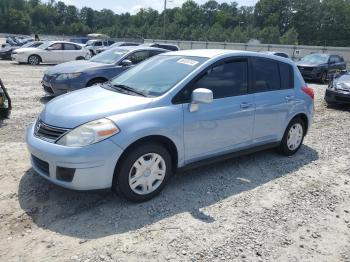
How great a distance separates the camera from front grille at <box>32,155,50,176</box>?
3.85m

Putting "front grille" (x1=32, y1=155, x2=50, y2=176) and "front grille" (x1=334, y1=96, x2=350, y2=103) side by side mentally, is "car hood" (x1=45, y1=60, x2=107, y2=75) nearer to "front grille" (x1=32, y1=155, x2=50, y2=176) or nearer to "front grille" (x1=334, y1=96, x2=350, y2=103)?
"front grille" (x1=32, y1=155, x2=50, y2=176)

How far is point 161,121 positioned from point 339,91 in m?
8.40

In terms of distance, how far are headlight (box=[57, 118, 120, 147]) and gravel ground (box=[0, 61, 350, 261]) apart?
57cm

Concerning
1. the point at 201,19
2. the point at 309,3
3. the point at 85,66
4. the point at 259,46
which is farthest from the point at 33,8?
the point at 85,66

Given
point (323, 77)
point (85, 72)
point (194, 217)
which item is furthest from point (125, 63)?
point (323, 77)

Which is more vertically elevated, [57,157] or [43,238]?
[57,157]

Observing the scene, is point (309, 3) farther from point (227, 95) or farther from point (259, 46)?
point (227, 95)

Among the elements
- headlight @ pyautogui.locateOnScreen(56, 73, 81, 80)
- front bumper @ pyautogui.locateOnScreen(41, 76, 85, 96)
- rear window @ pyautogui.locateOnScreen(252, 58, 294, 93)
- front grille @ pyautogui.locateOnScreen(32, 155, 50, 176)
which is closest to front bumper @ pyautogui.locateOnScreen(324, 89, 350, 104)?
rear window @ pyautogui.locateOnScreen(252, 58, 294, 93)

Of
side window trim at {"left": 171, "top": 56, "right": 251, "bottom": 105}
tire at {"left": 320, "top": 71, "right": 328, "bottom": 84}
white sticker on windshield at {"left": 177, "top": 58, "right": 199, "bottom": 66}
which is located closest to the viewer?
side window trim at {"left": 171, "top": 56, "right": 251, "bottom": 105}

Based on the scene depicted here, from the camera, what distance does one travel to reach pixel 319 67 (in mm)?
18016

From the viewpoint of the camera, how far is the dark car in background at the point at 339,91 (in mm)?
10578

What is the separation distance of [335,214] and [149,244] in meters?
2.27

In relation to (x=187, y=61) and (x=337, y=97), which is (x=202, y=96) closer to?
(x=187, y=61)

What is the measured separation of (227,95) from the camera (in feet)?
15.6
